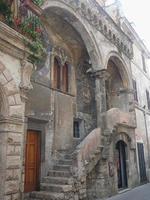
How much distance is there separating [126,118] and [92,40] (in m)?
4.06

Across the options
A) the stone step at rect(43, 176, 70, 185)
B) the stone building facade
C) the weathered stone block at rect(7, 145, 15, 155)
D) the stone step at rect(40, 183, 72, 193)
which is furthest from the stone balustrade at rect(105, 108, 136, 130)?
the weathered stone block at rect(7, 145, 15, 155)

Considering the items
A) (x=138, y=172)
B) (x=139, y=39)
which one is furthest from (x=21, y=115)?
(x=139, y=39)

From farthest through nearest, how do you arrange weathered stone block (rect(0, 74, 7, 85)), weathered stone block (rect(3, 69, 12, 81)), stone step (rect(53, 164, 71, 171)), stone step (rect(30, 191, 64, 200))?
stone step (rect(53, 164, 71, 171))
stone step (rect(30, 191, 64, 200))
weathered stone block (rect(3, 69, 12, 81))
weathered stone block (rect(0, 74, 7, 85))

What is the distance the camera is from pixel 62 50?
11.0 m

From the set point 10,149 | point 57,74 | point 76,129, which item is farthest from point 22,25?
point 76,129

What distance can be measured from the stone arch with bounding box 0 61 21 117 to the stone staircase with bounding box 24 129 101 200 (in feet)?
9.20

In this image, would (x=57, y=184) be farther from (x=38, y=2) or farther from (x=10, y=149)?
(x=38, y=2)

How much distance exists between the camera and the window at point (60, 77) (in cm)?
1063

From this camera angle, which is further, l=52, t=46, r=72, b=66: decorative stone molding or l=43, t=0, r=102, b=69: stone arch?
l=52, t=46, r=72, b=66: decorative stone molding

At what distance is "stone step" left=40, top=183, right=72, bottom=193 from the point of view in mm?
7141

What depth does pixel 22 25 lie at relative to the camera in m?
6.59

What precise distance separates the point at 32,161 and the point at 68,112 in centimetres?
290

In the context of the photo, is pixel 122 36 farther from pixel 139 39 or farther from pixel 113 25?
pixel 139 39

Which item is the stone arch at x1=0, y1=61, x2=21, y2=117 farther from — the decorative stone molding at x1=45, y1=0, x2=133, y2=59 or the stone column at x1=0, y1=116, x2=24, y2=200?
the decorative stone molding at x1=45, y1=0, x2=133, y2=59
